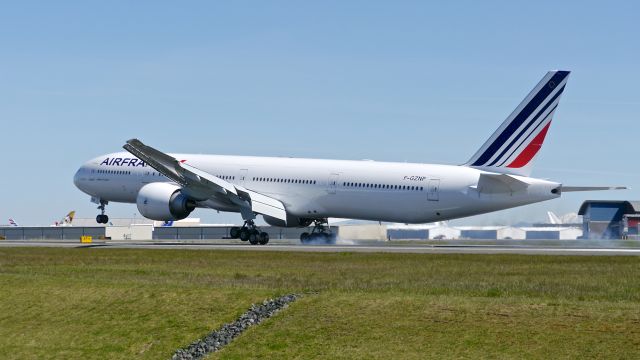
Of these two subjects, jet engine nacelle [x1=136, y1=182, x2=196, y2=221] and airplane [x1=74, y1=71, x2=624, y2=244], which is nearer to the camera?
airplane [x1=74, y1=71, x2=624, y2=244]

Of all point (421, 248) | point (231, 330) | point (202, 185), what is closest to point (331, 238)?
point (421, 248)

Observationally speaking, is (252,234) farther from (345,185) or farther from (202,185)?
(345,185)

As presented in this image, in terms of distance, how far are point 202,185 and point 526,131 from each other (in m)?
20.7

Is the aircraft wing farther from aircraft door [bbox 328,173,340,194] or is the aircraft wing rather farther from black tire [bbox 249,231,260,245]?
aircraft door [bbox 328,173,340,194]

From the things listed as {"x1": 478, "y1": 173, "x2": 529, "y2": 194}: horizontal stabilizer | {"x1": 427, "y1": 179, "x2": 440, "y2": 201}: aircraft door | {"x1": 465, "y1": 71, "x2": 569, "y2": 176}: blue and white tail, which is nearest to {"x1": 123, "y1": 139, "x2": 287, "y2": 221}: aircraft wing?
{"x1": 427, "y1": 179, "x2": 440, "y2": 201}: aircraft door

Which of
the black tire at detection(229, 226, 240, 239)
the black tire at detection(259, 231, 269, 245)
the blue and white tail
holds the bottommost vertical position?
the black tire at detection(259, 231, 269, 245)

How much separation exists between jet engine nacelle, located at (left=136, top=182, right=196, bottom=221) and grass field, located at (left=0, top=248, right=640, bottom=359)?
16443mm

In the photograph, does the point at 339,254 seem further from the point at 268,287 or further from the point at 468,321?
the point at 468,321

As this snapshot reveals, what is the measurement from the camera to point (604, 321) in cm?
2661

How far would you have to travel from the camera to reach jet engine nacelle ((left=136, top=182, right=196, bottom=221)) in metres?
63.2

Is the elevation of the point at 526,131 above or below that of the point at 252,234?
above

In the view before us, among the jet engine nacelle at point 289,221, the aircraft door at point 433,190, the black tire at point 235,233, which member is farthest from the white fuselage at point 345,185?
the black tire at point 235,233

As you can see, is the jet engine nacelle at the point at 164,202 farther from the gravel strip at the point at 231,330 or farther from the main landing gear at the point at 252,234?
the gravel strip at the point at 231,330

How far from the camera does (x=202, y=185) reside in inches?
2470
